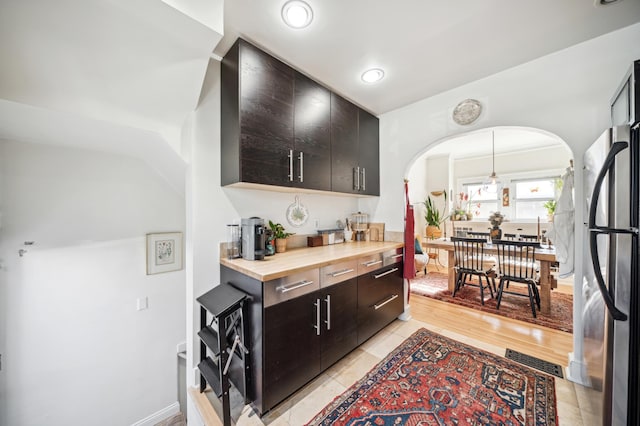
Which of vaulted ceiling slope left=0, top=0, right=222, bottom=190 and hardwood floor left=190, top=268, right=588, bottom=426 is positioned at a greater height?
vaulted ceiling slope left=0, top=0, right=222, bottom=190

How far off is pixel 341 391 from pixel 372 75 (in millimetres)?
2603

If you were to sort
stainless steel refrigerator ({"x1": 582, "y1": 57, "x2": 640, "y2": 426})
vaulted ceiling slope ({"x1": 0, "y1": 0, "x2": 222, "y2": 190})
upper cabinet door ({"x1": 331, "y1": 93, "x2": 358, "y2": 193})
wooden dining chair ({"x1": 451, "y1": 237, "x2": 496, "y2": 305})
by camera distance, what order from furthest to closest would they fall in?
wooden dining chair ({"x1": 451, "y1": 237, "x2": 496, "y2": 305})
upper cabinet door ({"x1": 331, "y1": 93, "x2": 358, "y2": 193})
vaulted ceiling slope ({"x1": 0, "y1": 0, "x2": 222, "y2": 190})
stainless steel refrigerator ({"x1": 582, "y1": 57, "x2": 640, "y2": 426})

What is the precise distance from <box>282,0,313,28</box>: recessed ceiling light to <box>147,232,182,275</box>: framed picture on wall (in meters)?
2.18

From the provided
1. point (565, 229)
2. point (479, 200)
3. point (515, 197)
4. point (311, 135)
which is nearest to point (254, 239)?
point (311, 135)

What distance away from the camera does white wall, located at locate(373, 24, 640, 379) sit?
1606 mm

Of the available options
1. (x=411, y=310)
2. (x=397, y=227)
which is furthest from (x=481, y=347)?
(x=397, y=227)

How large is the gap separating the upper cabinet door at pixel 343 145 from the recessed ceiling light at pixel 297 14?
84 centimetres

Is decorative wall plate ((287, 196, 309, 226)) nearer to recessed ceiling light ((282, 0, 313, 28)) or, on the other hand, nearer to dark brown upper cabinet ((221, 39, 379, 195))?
dark brown upper cabinet ((221, 39, 379, 195))

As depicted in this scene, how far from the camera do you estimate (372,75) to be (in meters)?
2.05

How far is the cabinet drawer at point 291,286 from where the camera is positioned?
1343mm

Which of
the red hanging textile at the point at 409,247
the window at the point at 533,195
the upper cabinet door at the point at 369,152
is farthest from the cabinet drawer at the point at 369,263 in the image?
the window at the point at 533,195

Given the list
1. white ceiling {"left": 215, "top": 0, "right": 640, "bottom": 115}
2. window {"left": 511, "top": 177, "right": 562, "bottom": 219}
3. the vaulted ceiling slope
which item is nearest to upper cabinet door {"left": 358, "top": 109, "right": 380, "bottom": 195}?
white ceiling {"left": 215, "top": 0, "right": 640, "bottom": 115}

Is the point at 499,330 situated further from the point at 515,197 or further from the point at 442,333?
the point at 515,197

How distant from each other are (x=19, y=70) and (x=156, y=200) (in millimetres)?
1333
